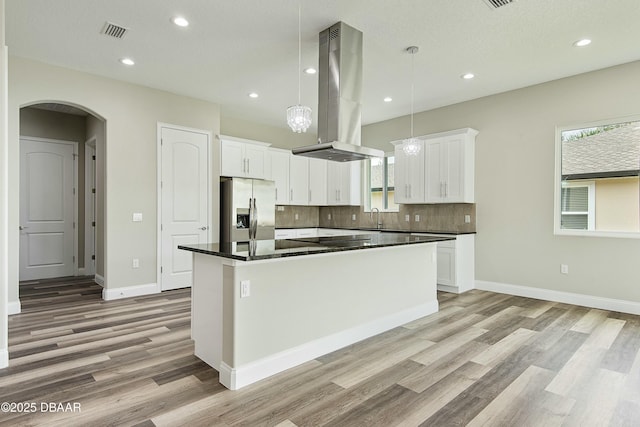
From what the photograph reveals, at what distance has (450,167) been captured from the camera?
18.3 ft

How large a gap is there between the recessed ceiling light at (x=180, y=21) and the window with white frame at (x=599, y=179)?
15.6 feet

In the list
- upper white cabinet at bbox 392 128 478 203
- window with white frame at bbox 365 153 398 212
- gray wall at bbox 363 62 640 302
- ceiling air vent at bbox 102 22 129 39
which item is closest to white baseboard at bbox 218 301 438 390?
gray wall at bbox 363 62 640 302

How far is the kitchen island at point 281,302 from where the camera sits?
2.44 meters

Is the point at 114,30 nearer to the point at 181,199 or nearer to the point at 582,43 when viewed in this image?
the point at 181,199

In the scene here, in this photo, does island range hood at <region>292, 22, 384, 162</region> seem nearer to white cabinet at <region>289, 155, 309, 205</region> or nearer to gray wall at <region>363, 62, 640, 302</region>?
gray wall at <region>363, 62, 640, 302</region>

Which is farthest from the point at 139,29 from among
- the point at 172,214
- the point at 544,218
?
the point at 544,218

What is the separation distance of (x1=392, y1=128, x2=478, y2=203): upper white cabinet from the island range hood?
2422 mm

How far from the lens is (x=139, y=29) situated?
344 cm

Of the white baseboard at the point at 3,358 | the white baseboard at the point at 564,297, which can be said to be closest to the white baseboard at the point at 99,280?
the white baseboard at the point at 3,358

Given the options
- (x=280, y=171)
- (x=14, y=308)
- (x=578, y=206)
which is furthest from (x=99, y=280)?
(x=578, y=206)

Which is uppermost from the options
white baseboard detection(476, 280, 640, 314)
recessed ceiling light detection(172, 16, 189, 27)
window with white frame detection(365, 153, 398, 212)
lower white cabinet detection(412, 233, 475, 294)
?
recessed ceiling light detection(172, 16, 189, 27)

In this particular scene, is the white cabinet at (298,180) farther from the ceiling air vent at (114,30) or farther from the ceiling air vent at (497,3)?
the ceiling air vent at (497,3)

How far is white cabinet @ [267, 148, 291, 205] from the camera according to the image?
6754mm

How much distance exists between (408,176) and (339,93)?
9.87 ft
